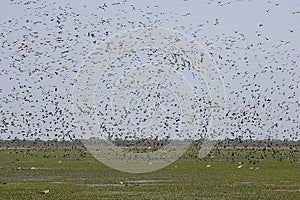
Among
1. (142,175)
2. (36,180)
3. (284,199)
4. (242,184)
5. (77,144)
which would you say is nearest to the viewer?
(284,199)

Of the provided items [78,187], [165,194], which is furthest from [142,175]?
[165,194]

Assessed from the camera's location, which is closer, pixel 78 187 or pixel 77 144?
pixel 78 187

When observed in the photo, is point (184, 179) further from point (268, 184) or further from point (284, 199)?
point (284, 199)

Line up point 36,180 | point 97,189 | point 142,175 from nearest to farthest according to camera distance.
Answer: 1. point 97,189
2. point 36,180
3. point 142,175

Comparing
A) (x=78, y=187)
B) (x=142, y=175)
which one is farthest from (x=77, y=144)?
(x=78, y=187)

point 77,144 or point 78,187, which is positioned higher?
point 78,187

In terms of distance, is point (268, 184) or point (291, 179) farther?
point (291, 179)

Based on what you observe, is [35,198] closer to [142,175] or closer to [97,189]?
[97,189]

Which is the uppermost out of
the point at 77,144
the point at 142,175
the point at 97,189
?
the point at 97,189

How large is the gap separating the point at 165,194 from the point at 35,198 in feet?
22.9

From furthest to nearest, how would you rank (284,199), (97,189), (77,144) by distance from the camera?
(77,144), (97,189), (284,199)

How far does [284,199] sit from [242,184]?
1014 cm

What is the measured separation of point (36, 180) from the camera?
52.0m

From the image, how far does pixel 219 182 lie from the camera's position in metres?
50.0
